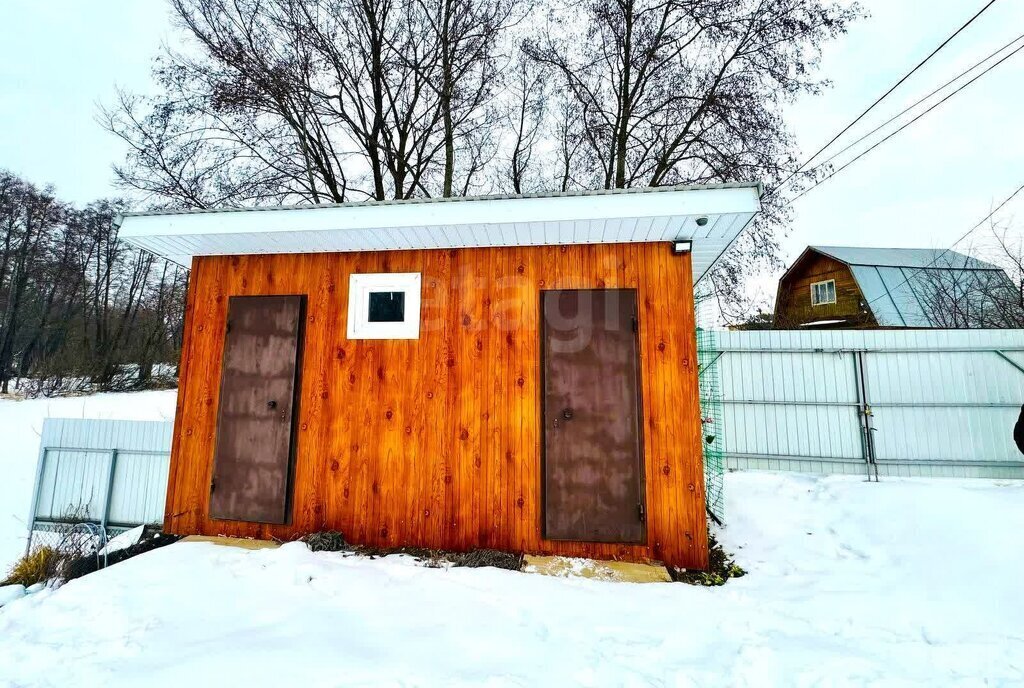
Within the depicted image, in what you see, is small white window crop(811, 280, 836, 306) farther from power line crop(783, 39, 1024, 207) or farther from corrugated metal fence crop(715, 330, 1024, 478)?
corrugated metal fence crop(715, 330, 1024, 478)

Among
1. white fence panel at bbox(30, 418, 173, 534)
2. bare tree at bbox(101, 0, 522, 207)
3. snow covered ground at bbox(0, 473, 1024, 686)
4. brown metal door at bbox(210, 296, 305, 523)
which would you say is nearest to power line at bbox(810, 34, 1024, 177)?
snow covered ground at bbox(0, 473, 1024, 686)

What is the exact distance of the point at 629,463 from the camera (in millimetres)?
2984

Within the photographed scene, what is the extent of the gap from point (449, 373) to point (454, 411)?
302mm

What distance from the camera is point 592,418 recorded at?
9.99 ft

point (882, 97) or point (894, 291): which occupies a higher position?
point (882, 97)

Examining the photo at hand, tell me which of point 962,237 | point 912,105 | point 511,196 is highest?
point 912,105

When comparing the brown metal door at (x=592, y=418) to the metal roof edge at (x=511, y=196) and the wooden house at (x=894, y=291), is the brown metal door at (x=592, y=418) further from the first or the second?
the wooden house at (x=894, y=291)

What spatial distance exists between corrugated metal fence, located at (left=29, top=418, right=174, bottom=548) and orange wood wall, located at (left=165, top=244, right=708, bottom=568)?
6.78 feet

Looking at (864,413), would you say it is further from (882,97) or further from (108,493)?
(108,493)

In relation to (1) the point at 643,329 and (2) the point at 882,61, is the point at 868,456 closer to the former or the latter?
(1) the point at 643,329

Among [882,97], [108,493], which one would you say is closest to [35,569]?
[108,493]

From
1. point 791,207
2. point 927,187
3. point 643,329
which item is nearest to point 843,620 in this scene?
point 643,329

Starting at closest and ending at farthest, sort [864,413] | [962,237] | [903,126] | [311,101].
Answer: [864,413]
[903,126]
[311,101]
[962,237]

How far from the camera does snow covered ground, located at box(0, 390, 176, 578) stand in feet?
17.6
